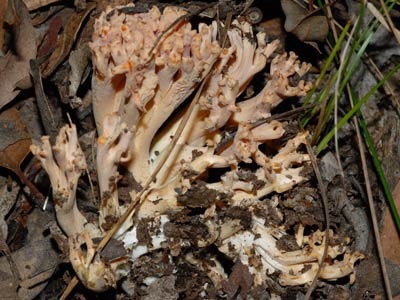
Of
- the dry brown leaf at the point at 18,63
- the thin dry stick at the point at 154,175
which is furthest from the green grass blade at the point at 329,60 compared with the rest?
the dry brown leaf at the point at 18,63

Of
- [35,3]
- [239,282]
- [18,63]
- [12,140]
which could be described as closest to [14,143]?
[12,140]

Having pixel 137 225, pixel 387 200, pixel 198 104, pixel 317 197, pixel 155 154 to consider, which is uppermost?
pixel 198 104

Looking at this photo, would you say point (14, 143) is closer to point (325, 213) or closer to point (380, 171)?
point (325, 213)

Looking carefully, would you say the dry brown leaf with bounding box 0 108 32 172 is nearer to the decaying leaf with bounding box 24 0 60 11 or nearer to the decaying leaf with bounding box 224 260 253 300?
the decaying leaf with bounding box 24 0 60 11

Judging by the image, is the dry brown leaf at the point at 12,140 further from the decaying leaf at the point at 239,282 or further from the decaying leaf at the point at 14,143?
the decaying leaf at the point at 239,282

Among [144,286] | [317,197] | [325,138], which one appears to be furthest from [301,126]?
[144,286]

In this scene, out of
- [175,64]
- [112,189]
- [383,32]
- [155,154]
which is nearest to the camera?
[175,64]

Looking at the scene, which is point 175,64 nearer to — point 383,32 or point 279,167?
point 279,167
